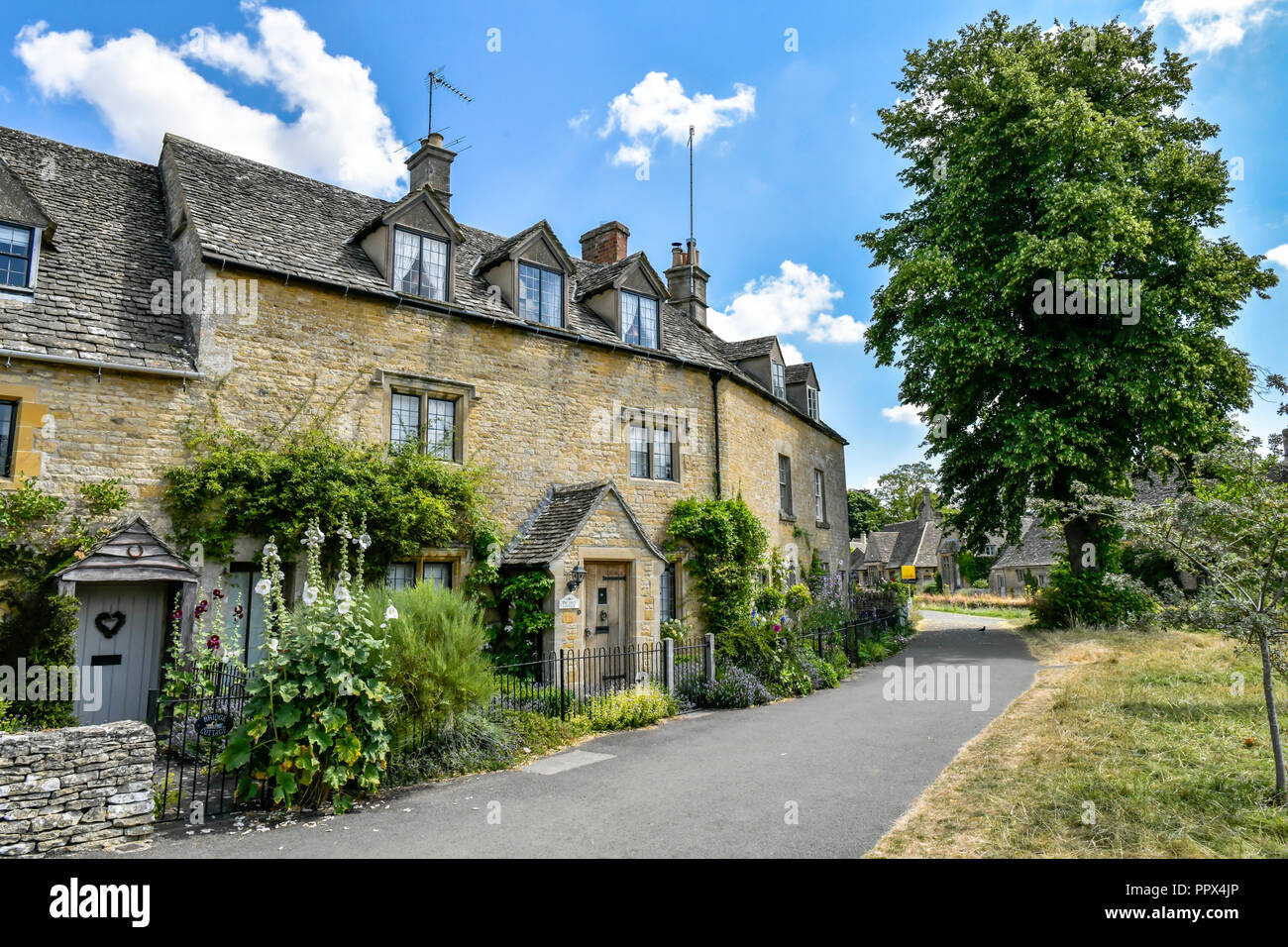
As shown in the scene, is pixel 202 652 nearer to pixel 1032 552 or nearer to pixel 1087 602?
pixel 1087 602

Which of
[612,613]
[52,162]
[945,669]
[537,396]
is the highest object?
[52,162]

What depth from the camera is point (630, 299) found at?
18031 mm

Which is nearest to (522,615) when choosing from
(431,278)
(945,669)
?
(431,278)

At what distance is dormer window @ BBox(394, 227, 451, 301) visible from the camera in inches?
570

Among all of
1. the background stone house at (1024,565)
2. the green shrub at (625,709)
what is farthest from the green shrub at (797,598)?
the background stone house at (1024,565)

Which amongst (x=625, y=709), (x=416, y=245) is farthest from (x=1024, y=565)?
(x=416, y=245)

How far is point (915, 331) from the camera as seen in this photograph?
21547 millimetres

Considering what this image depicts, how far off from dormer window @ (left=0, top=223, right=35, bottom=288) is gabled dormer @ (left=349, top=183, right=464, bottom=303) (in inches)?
213

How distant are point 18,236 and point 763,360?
18.4 meters

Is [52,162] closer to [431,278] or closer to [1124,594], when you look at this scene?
[431,278]

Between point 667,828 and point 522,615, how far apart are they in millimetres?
7373

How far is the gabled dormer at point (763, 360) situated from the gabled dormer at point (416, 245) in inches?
434

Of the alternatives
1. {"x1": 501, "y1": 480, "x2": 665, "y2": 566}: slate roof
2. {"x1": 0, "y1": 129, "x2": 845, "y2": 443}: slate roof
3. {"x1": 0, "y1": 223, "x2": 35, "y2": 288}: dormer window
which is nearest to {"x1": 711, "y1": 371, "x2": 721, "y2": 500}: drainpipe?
{"x1": 0, "y1": 129, "x2": 845, "y2": 443}: slate roof
